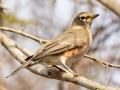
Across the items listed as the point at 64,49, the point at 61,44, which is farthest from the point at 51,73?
the point at 61,44

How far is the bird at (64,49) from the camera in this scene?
201 inches

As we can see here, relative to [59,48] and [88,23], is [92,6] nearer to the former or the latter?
[88,23]

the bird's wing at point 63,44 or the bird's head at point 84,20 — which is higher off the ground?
the bird's head at point 84,20

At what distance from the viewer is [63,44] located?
559 cm

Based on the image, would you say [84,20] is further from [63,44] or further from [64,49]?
[64,49]

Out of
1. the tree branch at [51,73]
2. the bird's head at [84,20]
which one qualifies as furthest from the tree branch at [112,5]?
the tree branch at [51,73]

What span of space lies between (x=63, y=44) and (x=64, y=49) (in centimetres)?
15

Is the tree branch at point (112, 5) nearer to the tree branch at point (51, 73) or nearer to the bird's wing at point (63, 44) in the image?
the bird's wing at point (63, 44)

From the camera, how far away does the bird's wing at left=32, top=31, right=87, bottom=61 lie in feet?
17.1

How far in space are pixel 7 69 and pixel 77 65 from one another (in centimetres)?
173

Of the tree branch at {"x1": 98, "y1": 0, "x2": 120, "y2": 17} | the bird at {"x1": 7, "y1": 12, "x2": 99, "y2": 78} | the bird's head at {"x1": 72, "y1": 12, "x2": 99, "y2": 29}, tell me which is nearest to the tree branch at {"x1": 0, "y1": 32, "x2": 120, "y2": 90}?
the bird at {"x1": 7, "y1": 12, "x2": 99, "y2": 78}

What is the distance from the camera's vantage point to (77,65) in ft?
28.3

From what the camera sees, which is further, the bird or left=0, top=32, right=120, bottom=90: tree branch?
the bird

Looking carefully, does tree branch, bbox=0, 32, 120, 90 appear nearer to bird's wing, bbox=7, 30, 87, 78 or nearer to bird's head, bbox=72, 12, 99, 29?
bird's wing, bbox=7, 30, 87, 78
